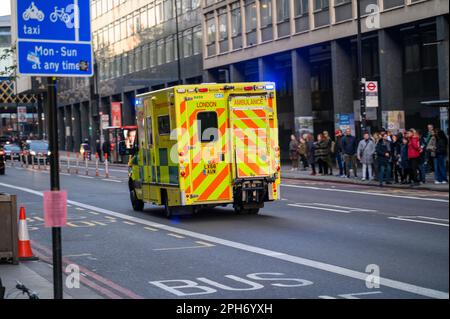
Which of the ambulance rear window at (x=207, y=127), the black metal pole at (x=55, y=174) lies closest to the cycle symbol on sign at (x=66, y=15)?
the black metal pole at (x=55, y=174)

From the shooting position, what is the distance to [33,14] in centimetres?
788

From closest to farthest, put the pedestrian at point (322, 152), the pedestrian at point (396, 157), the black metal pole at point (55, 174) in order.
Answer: the black metal pole at point (55, 174)
the pedestrian at point (396, 157)
the pedestrian at point (322, 152)

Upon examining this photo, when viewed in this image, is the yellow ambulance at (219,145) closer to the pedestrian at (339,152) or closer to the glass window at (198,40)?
the pedestrian at (339,152)

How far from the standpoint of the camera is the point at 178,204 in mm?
18734

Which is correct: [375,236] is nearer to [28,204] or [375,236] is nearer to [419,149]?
[419,149]

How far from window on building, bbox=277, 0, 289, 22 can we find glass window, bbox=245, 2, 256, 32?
3148mm

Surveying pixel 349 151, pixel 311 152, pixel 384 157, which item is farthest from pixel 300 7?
pixel 384 157

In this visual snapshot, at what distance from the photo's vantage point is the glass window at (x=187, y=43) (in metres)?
63.1

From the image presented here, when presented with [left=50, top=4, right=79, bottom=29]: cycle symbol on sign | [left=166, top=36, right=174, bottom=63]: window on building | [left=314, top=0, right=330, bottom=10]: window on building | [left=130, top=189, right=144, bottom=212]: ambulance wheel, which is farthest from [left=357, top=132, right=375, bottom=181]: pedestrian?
[left=166, top=36, right=174, bottom=63]: window on building

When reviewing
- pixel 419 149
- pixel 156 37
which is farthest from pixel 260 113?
pixel 156 37

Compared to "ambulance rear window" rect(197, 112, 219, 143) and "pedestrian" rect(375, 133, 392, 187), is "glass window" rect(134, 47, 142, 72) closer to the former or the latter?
"pedestrian" rect(375, 133, 392, 187)

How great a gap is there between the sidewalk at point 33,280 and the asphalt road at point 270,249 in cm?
35

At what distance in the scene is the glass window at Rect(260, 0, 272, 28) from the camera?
48.6 meters

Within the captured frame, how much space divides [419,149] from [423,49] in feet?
52.6
